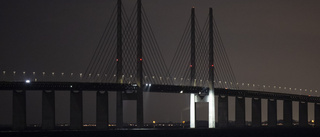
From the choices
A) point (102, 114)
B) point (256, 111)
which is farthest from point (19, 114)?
point (256, 111)

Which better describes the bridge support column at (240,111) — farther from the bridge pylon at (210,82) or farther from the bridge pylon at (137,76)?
the bridge pylon at (137,76)

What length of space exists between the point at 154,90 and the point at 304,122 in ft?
185

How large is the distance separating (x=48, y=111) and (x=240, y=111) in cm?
4861

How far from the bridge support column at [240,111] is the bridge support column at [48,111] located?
46.1 metres

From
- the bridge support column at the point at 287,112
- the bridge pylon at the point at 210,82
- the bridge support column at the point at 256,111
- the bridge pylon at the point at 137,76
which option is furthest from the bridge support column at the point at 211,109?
the bridge support column at the point at 287,112

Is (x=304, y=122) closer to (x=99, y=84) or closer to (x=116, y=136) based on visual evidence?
(x=99, y=84)

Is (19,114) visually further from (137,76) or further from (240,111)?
(240,111)

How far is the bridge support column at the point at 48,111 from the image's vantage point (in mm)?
136875

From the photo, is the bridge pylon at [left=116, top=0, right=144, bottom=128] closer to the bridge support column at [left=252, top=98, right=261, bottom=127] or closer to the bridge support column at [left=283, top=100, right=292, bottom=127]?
the bridge support column at [left=252, top=98, right=261, bottom=127]

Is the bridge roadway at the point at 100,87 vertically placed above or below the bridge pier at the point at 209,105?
above

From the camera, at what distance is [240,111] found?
17075 cm

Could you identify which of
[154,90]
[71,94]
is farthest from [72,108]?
[154,90]

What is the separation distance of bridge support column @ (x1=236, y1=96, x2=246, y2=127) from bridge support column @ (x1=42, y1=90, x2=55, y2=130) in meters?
46.1

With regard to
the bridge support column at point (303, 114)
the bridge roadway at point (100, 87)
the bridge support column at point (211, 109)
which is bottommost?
the bridge support column at point (303, 114)
